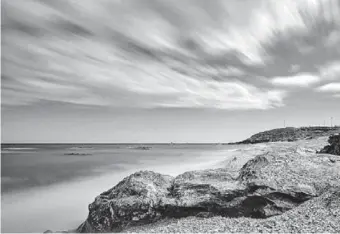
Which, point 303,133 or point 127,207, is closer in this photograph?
point 127,207

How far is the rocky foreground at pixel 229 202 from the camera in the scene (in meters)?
6.83

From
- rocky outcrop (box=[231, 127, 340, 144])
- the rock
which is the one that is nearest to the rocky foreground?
the rock

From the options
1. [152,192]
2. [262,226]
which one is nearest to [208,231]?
[262,226]

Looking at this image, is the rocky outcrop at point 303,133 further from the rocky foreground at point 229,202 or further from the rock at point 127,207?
the rock at point 127,207

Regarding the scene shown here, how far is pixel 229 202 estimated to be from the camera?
8125 mm

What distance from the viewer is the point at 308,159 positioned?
1040 centimetres

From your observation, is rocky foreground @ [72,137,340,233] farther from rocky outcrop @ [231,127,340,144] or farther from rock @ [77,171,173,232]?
rocky outcrop @ [231,127,340,144]

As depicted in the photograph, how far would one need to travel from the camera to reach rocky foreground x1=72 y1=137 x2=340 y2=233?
6828 millimetres

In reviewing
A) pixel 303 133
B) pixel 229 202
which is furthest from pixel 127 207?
pixel 303 133

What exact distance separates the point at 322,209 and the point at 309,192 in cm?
116

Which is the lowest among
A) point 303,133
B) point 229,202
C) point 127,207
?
point 127,207

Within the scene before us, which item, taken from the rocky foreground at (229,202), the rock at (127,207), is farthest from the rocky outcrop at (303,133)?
the rock at (127,207)

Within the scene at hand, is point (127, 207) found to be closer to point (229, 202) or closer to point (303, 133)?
point (229, 202)

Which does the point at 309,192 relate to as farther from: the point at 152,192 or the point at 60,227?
the point at 60,227
